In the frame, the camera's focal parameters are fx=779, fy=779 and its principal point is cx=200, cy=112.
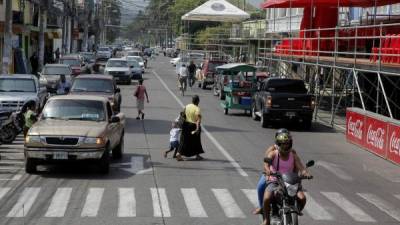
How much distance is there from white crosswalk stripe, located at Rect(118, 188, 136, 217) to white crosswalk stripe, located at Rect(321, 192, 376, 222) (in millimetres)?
3440

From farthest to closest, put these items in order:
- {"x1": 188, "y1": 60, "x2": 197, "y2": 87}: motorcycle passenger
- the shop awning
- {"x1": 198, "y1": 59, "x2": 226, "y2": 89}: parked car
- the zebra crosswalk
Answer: {"x1": 198, "y1": 59, "x2": 226, "y2": 89}: parked car
{"x1": 188, "y1": 60, "x2": 197, "y2": 87}: motorcycle passenger
the shop awning
the zebra crosswalk

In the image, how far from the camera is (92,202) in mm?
12734

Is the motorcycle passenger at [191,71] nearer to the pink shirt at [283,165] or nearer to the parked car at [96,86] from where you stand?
the parked car at [96,86]

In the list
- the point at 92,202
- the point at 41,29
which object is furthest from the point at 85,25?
the point at 92,202

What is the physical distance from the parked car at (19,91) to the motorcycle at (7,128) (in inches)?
124

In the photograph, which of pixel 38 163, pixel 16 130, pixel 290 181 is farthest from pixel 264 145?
pixel 290 181

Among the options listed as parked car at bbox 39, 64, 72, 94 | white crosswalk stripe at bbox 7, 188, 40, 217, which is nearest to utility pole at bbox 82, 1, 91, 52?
parked car at bbox 39, 64, 72, 94

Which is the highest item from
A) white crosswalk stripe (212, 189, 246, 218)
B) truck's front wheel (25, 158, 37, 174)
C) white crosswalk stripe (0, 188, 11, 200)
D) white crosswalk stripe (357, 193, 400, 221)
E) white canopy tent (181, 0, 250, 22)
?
white canopy tent (181, 0, 250, 22)

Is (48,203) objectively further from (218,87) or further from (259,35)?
(259,35)

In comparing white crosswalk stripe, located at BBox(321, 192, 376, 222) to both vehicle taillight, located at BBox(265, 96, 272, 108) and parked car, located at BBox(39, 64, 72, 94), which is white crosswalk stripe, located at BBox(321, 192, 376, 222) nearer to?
vehicle taillight, located at BBox(265, 96, 272, 108)

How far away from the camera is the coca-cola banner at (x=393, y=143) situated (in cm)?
1883

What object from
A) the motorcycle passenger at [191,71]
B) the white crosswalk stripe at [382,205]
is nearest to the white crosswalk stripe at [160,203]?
the white crosswalk stripe at [382,205]

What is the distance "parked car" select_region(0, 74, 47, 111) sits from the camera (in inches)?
958

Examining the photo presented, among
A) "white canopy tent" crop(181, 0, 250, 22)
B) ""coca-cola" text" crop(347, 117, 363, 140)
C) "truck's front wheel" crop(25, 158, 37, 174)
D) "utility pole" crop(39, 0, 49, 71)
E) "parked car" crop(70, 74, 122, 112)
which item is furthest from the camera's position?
"white canopy tent" crop(181, 0, 250, 22)
